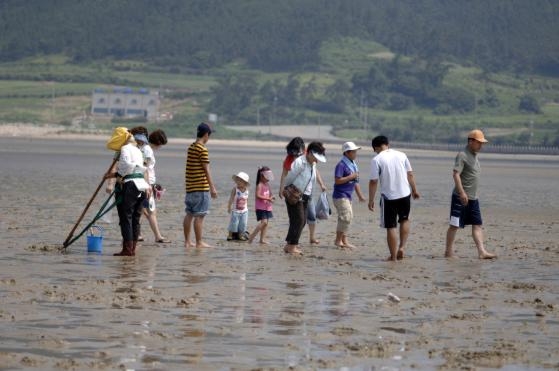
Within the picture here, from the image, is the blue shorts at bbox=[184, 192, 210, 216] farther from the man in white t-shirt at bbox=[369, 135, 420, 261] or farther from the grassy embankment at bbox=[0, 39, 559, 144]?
the grassy embankment at bbox=[0, 39, 559, 144]

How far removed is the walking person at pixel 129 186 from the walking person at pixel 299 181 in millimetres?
1917

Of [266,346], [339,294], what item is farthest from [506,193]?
[266,346]

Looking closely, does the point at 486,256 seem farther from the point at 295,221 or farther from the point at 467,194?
the point at 295,221

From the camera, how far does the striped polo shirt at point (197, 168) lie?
17.0 meters

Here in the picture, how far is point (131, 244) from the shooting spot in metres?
15.8

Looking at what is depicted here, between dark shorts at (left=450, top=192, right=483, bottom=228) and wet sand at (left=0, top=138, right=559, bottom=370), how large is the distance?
47 centimetres

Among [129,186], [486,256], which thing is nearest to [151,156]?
[129,186]

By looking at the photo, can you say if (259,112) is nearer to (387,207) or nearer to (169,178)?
(169,178)

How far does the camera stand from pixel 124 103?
157000 mm

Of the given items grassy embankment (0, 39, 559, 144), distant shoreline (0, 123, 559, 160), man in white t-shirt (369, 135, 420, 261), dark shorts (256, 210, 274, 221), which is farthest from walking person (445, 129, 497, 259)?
grassy embankment (0, 39, 559, 144)

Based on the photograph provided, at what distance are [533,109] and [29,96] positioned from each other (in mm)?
59053

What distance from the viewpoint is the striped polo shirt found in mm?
16953

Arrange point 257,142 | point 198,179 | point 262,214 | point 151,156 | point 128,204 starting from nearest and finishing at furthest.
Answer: point 128,204 < point 198,179 < point 151,156 < point 262,214 < point 257,142

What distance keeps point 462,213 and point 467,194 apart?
24 cm
